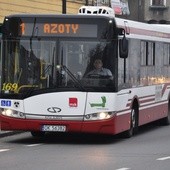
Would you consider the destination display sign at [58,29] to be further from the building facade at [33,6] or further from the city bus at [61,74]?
the building facade at [33,6]

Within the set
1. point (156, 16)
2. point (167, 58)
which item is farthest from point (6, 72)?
point (156, 16)

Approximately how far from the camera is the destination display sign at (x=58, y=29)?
16.2 metres

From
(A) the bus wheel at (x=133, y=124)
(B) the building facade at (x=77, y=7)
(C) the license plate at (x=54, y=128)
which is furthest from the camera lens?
Answer: (B) the building facade at (x=77, y=7)

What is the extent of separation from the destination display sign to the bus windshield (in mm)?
169

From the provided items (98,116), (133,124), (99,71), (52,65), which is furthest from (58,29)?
(133,124)

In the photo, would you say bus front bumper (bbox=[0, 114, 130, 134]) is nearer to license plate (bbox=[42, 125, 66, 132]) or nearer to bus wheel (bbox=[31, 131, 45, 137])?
license plate (bbox=[42, 125, 66, 132])

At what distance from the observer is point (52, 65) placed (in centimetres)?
1606

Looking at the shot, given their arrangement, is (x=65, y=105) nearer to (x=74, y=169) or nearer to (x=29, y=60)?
(x=29, y=60)

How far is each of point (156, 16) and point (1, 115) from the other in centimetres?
4049

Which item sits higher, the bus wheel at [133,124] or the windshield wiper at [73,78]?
the windshield wiper at [73,78]

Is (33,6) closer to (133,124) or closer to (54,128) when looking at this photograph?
(133,124)

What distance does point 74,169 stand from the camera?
482 inches

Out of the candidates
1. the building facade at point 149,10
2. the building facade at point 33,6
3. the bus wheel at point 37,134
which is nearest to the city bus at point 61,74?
the bus wheel at point 37,134

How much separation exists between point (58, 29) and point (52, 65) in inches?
32.3
